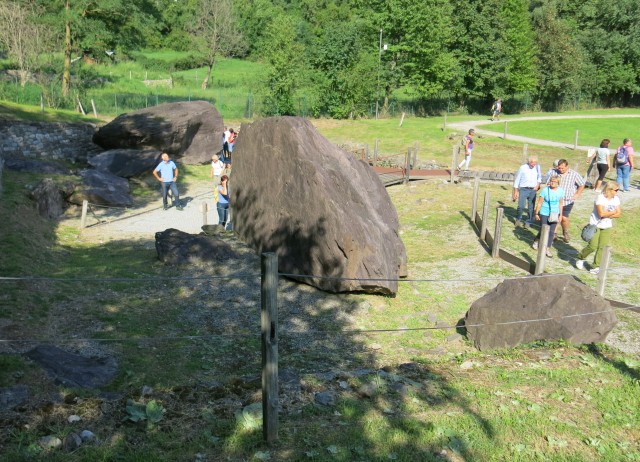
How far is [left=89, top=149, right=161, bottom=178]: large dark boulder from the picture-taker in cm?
2308

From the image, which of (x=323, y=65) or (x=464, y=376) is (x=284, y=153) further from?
(x=323, y=65)

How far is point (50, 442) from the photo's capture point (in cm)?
488

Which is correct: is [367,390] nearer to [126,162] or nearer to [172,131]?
[126,162]

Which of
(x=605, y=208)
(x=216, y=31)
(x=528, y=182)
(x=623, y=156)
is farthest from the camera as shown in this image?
(x=216, y=31)

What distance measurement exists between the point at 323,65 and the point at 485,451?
134 ft

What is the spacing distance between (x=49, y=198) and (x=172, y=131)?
9363 mm

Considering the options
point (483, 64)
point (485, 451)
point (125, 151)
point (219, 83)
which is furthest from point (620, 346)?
point (219, 83)

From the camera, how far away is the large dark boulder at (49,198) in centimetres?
1686

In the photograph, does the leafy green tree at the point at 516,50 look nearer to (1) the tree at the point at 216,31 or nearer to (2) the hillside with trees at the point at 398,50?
(2) the hillside with trees at the point at 398,50

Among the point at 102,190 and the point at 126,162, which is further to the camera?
the point at 126,162

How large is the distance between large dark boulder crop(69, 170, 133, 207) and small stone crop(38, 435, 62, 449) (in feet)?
48.7

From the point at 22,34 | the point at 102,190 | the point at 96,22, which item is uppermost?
the point at 96,22

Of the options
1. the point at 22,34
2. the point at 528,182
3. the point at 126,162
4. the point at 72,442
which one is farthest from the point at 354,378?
the point at 22,34

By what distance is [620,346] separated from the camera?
27.7 ft
